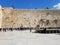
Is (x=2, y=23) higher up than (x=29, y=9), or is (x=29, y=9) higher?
(x=29, y=9)

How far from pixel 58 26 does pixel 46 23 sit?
122 inches

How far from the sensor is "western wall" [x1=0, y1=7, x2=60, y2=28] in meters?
43.9

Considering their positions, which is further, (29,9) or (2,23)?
(29,9)

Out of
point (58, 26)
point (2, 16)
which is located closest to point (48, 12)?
point (58, 26)

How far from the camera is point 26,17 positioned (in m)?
45.4

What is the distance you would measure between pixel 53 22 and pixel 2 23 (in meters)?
12.7

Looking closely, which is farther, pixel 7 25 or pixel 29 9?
pixel 29 9

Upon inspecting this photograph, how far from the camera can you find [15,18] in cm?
4478

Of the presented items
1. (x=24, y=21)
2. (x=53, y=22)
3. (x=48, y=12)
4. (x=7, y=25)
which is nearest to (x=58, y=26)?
(x=53, y=22)

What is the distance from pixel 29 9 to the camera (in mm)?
46344

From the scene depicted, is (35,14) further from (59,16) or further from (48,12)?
(59,16)

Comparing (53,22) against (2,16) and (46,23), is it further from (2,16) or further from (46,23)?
(2,16)

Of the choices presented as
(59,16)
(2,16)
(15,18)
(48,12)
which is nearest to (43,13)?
(48,12)

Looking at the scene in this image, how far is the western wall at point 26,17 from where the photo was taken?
1730 inches
